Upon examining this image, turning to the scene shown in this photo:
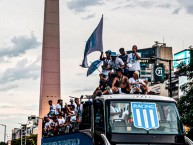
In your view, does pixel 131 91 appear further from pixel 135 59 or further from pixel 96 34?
pixel 96 34

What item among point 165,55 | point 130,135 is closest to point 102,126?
point 130,135

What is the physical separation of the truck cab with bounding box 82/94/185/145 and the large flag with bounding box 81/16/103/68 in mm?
6170

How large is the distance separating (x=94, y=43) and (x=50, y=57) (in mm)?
49372

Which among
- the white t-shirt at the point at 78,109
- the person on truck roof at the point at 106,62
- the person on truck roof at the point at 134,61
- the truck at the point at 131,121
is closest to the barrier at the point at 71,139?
the truck at the point at 131,121

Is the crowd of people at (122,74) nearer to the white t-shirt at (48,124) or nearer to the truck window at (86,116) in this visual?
the truck window at (86,116)

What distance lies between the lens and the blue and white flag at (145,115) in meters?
14.8

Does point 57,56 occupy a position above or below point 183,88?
Result: above

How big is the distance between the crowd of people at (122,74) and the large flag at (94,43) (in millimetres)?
3515

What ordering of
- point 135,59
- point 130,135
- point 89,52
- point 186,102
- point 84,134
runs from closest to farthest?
point 130,135, point 84,134, point 135,59, point 89,52, point 186,102

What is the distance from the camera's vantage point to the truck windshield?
14703 mm

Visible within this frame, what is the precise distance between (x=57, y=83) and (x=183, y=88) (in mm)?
41600

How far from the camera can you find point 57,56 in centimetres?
7044

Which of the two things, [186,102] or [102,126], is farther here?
[186,102]

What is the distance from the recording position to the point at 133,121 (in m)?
14.8
